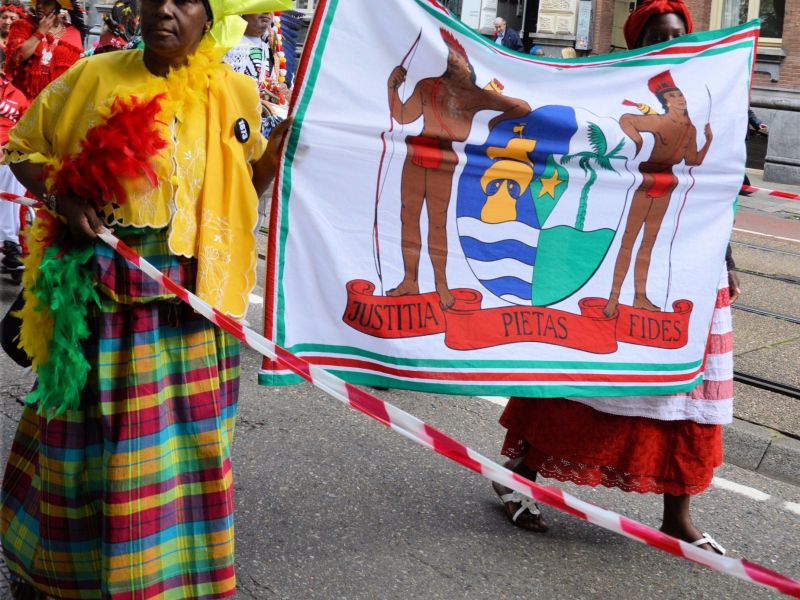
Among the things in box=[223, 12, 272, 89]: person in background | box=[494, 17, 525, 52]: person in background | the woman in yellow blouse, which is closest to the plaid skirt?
the woman in yellow blouse

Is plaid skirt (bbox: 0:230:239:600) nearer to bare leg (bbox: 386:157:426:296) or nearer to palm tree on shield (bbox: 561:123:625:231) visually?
bare leg (bbox: 386:157:426:296)

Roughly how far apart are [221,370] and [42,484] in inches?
22.0

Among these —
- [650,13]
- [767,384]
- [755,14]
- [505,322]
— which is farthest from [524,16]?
[505,322]

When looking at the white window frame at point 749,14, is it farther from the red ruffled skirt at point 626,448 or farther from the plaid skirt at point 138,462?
the plaid skirt at point 138,462

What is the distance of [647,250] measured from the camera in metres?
3.72

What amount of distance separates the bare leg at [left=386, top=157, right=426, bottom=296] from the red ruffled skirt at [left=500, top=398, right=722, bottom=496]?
2.81 ft

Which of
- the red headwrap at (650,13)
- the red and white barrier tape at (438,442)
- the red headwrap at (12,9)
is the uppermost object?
the red headwrap at (12,9)

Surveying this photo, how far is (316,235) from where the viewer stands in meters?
3.13

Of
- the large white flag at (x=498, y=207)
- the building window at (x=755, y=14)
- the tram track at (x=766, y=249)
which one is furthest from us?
the building window at (x=755, y=14)

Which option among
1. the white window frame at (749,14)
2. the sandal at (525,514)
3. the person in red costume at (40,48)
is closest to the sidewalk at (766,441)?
the sandal at (525,514)

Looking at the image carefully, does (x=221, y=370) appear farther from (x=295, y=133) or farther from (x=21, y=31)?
(x=21, y=31)

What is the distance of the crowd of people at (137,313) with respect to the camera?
2.86 metres

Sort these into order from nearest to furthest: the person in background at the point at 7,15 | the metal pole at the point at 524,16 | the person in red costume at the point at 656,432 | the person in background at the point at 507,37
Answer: the person in red costume at the point at 656,432
the person in background at the point at 7,15
the person in background at the point at 507,37
the metal pole at the point at 524,16

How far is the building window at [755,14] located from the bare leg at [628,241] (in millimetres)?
15545
